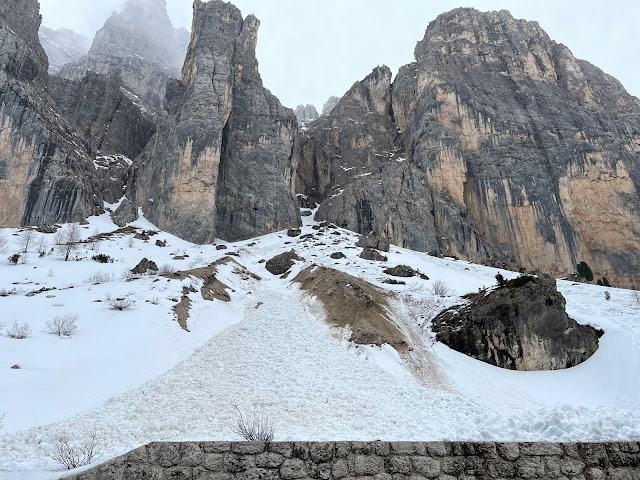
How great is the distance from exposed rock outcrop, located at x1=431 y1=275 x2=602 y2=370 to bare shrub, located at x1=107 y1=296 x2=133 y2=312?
12931 millimetres

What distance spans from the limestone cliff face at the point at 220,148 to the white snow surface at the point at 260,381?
3873cm

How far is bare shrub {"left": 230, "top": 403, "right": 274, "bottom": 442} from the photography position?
5.16 metres

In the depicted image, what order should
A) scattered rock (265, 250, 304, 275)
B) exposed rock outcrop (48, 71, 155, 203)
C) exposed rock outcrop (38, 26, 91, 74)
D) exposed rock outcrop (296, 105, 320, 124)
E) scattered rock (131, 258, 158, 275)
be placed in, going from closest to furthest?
1. scattered rock (131, 258, 158, 275)
2. scattered rock (265, 250, 304, 275)
3. exposed rock outcrop (48, 71, 155, 203)
4. exposed rock outcrop (296, 105, 320, 124)
5. exposed rock outcrop (38, 26, 91, 74)

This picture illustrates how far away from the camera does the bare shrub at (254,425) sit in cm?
516

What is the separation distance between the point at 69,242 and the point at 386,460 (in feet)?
116

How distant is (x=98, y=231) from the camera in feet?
150

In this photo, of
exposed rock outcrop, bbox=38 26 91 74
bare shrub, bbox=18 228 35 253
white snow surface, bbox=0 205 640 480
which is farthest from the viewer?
exposed rock outcrop, bbox=38 26 91 74

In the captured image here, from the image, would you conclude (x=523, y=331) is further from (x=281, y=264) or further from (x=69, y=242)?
(x=69, y=242)

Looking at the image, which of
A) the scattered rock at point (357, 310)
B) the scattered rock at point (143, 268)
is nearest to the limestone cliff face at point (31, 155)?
the scattered rock at point (143, 268)

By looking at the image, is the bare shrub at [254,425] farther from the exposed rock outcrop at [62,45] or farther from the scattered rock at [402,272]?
the exposed rock outcrop at [62,45]

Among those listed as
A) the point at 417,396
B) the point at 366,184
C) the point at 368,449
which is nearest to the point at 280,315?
the point at 417,396

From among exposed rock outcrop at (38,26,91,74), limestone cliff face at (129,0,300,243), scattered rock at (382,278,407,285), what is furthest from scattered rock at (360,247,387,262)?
exposed rock outcrop at (38,26,91,74)

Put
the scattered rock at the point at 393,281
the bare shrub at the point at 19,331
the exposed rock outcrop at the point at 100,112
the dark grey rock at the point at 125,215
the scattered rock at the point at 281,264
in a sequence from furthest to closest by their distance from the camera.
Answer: the exposed rock outcrop at the point at 100,112
the dark grey rock at the point at 125,215
the scattered rock at the point at 281,264
the scattered rock at the point at 393,281
the bare shrub at the point at 19,331

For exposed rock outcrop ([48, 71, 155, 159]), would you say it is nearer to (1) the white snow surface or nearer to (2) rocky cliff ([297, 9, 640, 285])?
(2) rocky cliff ([297, 9, 640, 285])
